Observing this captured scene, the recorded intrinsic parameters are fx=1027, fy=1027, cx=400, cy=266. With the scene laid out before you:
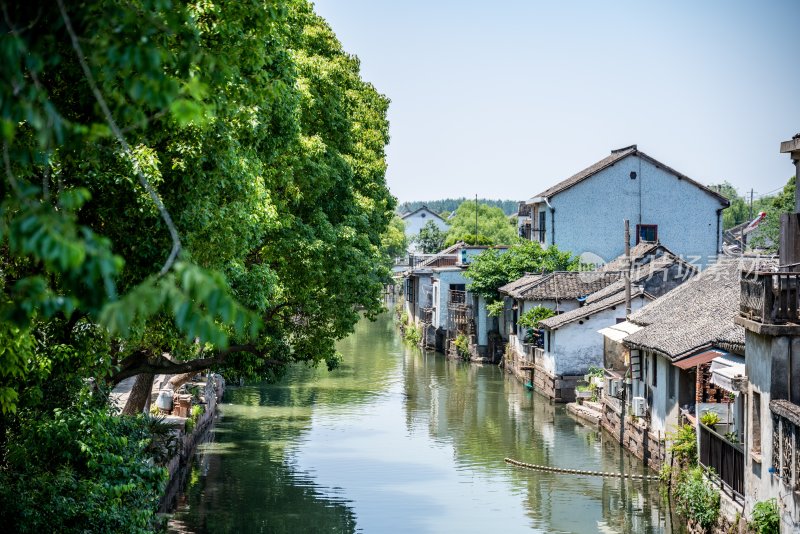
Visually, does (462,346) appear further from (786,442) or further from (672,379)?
(786,442)

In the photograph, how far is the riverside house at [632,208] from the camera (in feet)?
169

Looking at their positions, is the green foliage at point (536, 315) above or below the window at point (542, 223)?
below

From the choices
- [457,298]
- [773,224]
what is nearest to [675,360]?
[457,298]

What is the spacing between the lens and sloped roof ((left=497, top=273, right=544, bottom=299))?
4336 cm

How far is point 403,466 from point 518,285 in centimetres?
2064

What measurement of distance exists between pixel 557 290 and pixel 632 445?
1606 cm

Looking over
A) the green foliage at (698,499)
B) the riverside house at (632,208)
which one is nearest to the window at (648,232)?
the riverside house at (632,208)

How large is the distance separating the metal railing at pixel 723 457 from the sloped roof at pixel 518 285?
23.1 meters

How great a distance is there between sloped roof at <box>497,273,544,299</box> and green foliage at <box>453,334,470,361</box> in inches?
170

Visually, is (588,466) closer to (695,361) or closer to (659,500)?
(659,500)

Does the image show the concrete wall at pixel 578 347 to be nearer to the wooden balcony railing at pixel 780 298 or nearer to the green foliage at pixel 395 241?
the wooden balcony railing at pixel 780 298

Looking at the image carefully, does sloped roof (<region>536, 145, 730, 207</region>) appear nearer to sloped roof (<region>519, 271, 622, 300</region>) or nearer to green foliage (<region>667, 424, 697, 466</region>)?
sloped roof (<region>519, 271, 622, 300</region>)

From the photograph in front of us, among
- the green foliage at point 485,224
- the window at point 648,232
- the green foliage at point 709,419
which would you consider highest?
the green foliage at point 485,224

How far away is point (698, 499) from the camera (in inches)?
723
